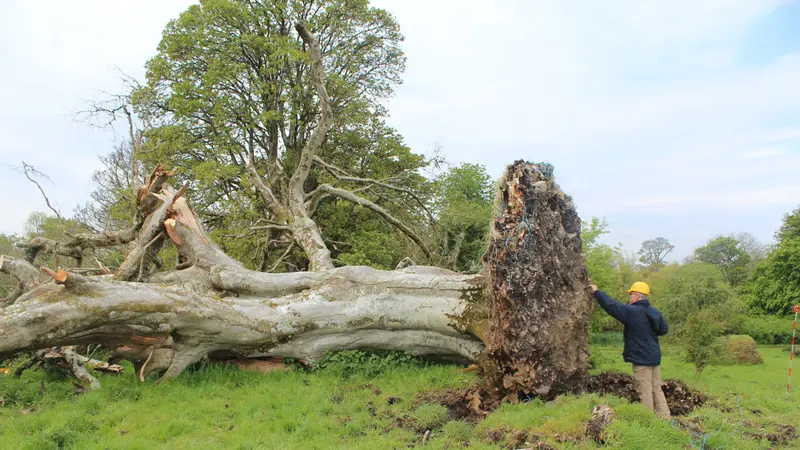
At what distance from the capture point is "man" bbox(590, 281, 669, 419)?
19.6 ft

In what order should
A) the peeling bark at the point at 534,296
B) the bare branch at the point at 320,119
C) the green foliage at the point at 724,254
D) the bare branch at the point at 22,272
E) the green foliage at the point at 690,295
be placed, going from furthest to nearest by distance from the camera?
1. the green foliage at the point at 724,254
2. the green foliage at the point at 690,295
3. the bare branch at the point at 320,119
4. the bare branch at the point at 22,272
5. the peeling bark at the point at 534,296

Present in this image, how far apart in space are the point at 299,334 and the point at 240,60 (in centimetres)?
1209

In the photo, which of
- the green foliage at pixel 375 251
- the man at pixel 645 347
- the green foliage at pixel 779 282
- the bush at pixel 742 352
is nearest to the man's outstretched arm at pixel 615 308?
the man at pixel 645 347

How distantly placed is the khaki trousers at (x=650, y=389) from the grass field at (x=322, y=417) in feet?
1.01

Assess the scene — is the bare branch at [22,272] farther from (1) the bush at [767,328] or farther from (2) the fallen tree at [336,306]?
(1) the bush at [767,328]

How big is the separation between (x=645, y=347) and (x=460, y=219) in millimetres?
8348

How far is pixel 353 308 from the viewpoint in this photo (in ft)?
27.0

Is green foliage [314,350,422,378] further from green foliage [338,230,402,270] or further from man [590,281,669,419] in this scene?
green foliage [338,230,402,270]

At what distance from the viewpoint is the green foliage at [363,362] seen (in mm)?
7840

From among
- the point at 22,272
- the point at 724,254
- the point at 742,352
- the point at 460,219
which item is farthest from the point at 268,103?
the point at 724,254

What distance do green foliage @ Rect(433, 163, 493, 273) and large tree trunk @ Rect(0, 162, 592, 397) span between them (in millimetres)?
4267

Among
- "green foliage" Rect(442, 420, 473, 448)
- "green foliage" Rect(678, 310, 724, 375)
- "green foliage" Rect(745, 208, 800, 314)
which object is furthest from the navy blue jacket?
"green foliage" Rect(745, 208, 800, 314)

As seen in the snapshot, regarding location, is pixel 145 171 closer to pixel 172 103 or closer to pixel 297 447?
pixel 172 103

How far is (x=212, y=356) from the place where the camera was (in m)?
8.05
